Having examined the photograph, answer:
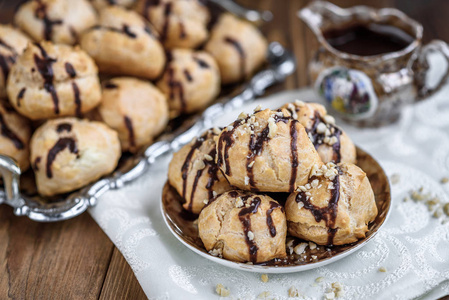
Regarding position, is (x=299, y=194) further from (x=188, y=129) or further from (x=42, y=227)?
(x=42, y=227)

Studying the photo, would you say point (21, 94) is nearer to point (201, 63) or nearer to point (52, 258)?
point (52, 258)

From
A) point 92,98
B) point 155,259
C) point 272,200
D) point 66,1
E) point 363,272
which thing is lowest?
point 363,272

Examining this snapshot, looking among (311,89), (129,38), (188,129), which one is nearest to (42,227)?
(188,129)

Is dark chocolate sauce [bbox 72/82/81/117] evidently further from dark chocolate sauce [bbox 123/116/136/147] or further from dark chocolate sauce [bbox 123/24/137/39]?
dark chocolate sauce [bbox 123/24/137/39]

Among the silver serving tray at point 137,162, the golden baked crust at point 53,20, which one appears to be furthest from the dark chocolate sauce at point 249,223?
the golden baked crust at point 53,20

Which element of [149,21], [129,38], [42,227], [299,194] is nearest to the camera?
[299,194]

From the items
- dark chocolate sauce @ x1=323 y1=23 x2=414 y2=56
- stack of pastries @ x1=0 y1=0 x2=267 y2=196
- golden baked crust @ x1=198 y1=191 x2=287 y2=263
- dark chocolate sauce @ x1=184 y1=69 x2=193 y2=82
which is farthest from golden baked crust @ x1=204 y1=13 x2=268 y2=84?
golden baked crust @ x1=198 y1=191 x2=287 y2=263

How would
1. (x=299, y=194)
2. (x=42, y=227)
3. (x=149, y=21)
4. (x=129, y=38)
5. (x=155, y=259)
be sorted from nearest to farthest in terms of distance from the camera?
(x=299, y=194) < (x=155, y=259) < (x=42, y=227) < (x=129, y=38) < (x=149, y=21)

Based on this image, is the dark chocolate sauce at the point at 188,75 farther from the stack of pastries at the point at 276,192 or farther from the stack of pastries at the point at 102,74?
the stack of pastries at the point at 276,192
